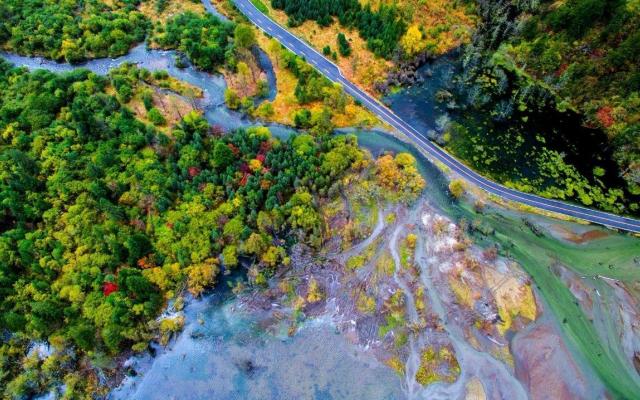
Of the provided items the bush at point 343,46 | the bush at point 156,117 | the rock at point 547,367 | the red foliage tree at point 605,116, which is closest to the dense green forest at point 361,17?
the bush at point 343,46

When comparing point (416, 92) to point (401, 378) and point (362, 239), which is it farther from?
point (401, 378)

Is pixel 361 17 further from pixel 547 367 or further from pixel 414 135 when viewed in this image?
pixel 547 367

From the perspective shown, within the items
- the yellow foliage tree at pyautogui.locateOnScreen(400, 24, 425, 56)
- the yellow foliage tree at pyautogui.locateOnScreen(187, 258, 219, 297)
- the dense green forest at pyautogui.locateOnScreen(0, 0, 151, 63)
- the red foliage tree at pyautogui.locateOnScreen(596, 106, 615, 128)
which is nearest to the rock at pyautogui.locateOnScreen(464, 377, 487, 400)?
the yellow foliage tree at pyautogui.locateOnScreen(187, 258, 219, 297)

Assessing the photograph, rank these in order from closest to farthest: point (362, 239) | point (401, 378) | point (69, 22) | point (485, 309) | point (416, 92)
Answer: point (401, 378) → point (485, 309) → point (362, 239) → point (416, 92) → point (69, 22)

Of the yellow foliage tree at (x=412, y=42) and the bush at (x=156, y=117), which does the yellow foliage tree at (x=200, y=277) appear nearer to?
the bush at (x=156, y=117)

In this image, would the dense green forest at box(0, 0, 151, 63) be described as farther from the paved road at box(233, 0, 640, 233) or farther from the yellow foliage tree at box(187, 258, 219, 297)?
the yellow foliage tree at box(187, 258, 219, 297)

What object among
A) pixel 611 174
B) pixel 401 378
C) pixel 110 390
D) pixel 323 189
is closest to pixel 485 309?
pixel 401 378
